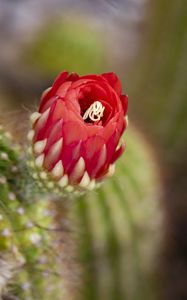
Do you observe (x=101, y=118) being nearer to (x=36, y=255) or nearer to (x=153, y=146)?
(x=36, y=255)

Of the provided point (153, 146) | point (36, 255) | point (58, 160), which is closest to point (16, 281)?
point (36, 255)

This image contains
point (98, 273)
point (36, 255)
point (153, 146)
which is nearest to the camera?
point (36, 255)

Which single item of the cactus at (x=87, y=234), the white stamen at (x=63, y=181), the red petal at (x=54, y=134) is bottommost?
the cactus at (x=87, y=234)

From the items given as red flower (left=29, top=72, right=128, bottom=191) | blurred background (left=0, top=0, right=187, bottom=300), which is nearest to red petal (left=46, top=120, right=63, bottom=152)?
red flower (left=29, top=72, right=128, bottom=191)

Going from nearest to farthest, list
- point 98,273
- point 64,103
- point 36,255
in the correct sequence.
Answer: point 64,103 → point 36,255 → point 98,273

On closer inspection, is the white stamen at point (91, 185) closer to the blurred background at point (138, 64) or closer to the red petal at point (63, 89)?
the red petal at point (63, 89)

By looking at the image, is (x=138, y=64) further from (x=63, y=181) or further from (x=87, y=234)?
(x=63, y=181)

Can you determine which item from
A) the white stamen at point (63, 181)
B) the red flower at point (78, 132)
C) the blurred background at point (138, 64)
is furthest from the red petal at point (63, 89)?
the blurred background at point (138, 64)

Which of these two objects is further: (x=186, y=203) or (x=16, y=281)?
(x=186, y=203)
